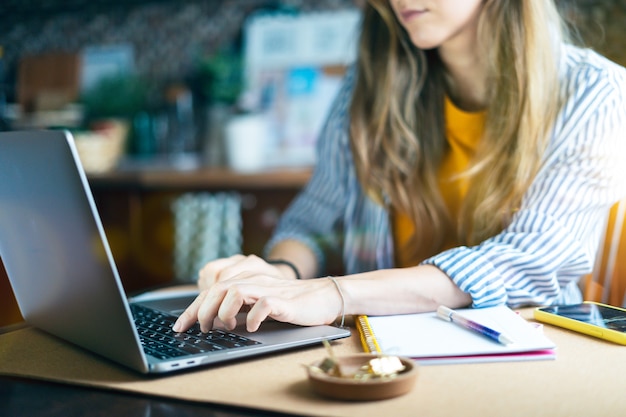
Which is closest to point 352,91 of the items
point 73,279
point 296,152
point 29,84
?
point 73,279

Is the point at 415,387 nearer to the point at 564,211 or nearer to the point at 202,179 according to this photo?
the point at 564,211

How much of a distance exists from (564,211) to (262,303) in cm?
52

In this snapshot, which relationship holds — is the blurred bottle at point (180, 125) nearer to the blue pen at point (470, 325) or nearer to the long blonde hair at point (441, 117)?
the long blonde hair at point (441, 117)

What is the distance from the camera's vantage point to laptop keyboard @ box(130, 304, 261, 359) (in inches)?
31.2

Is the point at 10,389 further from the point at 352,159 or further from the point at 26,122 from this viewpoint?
the point at 26,122

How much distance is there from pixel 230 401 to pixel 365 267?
0.94 metres

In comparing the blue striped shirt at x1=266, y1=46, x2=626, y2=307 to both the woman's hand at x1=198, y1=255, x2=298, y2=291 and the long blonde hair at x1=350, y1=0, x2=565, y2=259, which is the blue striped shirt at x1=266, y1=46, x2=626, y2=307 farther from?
the woman's hand at x1=198, y1=255, x2=298, y2=291

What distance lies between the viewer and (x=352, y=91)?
1555mm

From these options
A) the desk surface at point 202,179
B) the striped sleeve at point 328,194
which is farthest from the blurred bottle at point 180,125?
the striped sleeve at point 328,194

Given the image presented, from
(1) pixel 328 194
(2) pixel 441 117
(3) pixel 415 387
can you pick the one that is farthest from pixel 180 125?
(3) pixel 415 387

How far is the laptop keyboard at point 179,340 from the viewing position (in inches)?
31.2

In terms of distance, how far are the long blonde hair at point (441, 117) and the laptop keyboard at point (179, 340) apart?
0.57 meters

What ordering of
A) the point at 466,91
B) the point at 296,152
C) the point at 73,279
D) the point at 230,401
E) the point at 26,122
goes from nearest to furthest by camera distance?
the point at 230,401 < the point at 73,279 < the point at 466,91 < the point at 296,152 < the point at 26,122

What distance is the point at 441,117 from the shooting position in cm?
150
